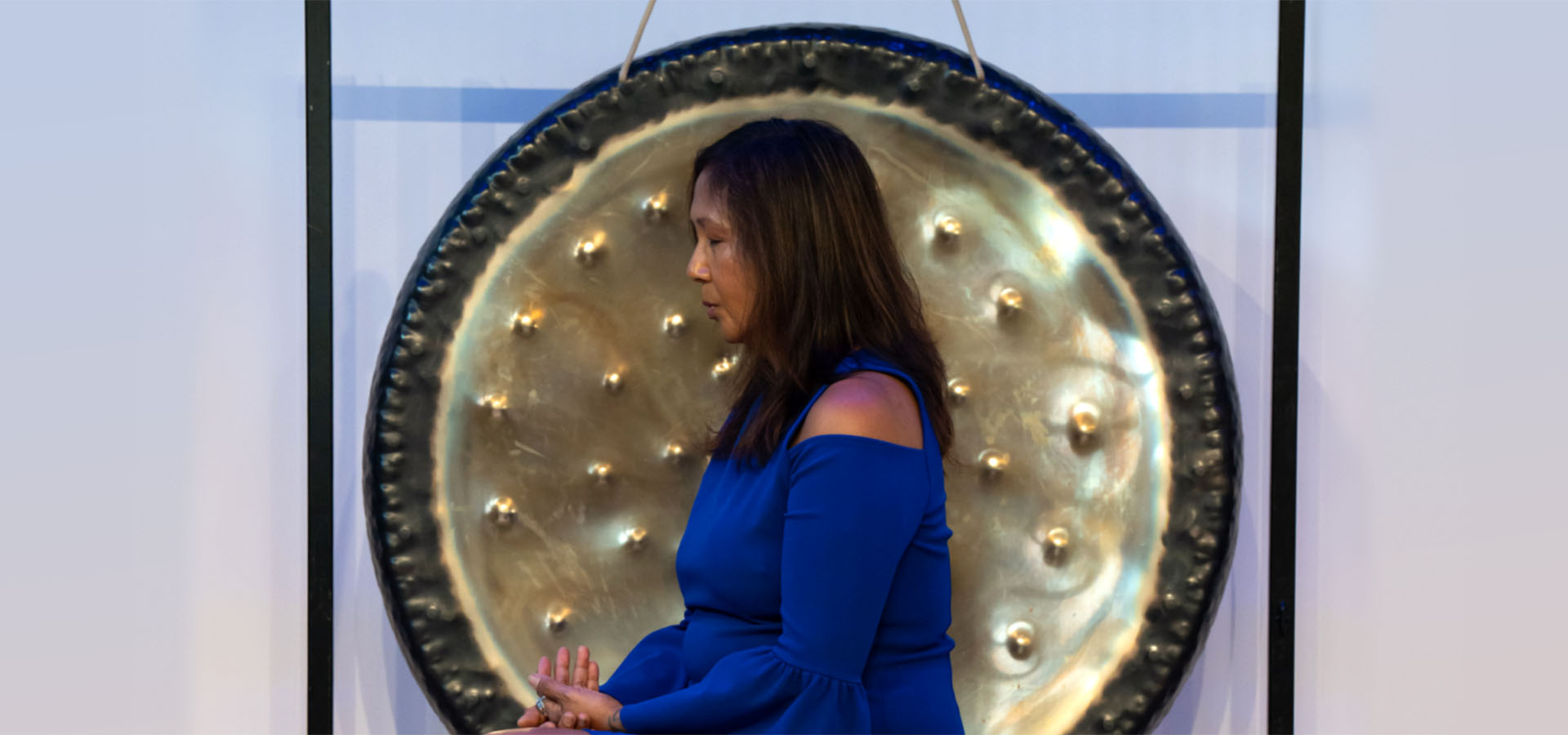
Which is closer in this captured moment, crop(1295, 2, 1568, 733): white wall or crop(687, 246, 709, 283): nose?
crop(687, 246, 709, 283): nose

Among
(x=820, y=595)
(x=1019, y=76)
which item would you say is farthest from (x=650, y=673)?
(x=1019, y=76)

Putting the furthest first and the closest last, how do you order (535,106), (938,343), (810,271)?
(535,106) < (938,343) < (810,271)

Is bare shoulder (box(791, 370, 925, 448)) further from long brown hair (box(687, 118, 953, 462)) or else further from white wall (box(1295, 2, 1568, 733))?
white wall (box(1295, 2, 1568, 733))

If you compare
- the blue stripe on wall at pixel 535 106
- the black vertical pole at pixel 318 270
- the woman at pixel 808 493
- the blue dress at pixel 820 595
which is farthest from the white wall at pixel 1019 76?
the blue dress at pixel 820 595

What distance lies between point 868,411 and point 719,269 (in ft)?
0.60

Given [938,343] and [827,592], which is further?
[938,343]

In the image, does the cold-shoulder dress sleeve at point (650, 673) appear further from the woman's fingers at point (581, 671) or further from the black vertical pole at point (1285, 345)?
the black vertical pole at point (1285, 345)

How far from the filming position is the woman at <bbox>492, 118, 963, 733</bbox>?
0.85 metres

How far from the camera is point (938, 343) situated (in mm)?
1215

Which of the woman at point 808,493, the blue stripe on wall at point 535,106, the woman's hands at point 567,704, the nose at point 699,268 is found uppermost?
the blue stripe on wall at point 535,106

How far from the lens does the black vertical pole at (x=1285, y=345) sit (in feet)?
4.16
